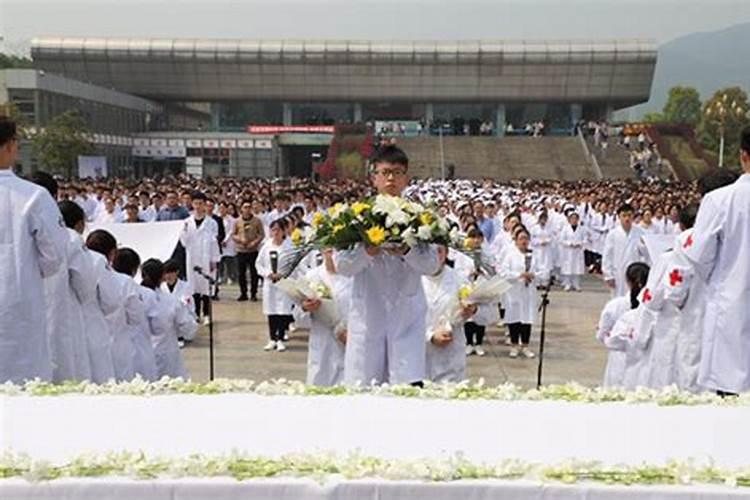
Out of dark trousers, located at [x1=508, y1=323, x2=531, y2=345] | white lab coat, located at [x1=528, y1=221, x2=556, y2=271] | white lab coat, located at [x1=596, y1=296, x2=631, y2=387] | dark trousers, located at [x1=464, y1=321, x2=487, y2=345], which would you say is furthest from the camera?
white lab coat, located at [x1=528, y1=221, x2=556, y2=271]

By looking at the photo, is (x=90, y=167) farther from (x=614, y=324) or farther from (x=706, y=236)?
(x=706, y=236)

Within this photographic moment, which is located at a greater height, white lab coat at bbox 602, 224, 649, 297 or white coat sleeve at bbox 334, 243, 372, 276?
white coat sleeve at bbox 334, 243, 372, 276

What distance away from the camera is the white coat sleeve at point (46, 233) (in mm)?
4465

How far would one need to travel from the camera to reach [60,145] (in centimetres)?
3759

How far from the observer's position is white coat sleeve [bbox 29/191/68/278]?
4.46 meters

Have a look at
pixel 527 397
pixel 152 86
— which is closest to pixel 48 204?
pixel 527 397

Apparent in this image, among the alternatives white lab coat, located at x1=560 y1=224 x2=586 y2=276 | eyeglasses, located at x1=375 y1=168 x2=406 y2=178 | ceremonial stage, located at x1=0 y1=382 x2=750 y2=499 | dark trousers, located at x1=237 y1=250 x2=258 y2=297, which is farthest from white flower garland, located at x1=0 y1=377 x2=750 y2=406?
white lab coat, located at x1=560 y1=224 x2=586 y2=276

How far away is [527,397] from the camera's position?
2947mm

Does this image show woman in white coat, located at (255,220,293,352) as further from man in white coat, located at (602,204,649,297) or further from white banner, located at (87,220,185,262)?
man in white coat, located at (602,204,649,297)

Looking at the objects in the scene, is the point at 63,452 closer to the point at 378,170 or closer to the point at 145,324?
the point at 378,170

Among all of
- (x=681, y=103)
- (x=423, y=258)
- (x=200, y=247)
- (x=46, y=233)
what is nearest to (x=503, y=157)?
(x=200, y=247)

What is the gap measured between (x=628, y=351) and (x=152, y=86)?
6669 centimetres

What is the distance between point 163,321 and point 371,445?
3.65 m

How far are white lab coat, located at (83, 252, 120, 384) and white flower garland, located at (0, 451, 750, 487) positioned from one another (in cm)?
272
